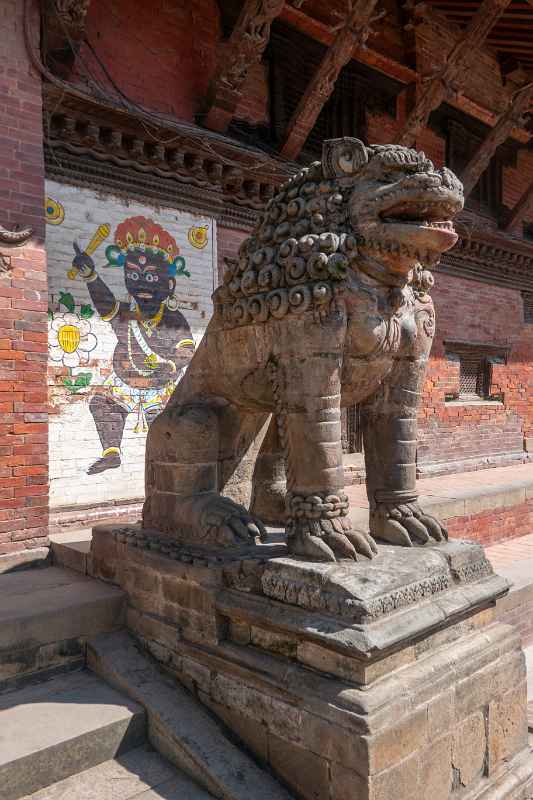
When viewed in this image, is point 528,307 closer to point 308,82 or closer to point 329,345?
point 308,82

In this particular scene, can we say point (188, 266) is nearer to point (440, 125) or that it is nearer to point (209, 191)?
point (209, 191)

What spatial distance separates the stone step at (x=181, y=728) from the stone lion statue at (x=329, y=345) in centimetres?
63

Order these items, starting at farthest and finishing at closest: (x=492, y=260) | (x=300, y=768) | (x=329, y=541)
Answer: (x=492, y=260), (x=329, y=541), (x=300, y=768)

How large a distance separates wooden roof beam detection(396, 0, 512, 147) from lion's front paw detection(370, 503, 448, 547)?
267 inches

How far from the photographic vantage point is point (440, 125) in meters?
10.0

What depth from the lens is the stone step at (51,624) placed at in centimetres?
278

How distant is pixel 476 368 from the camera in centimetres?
1057

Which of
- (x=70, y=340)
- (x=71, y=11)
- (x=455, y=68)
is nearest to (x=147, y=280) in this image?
(x=70, y=340)

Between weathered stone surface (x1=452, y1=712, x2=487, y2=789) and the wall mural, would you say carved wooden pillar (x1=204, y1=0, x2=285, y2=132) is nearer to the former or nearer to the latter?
the wall mural

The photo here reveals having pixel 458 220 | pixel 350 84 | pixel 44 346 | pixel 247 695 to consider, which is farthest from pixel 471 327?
pixel 247 695

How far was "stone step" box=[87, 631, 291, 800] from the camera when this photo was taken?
2227mm

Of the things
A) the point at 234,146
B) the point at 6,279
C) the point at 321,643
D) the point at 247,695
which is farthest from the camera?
the point at 234,146

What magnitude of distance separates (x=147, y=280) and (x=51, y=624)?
3929 millimetres

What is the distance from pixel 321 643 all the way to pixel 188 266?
4946 mm
